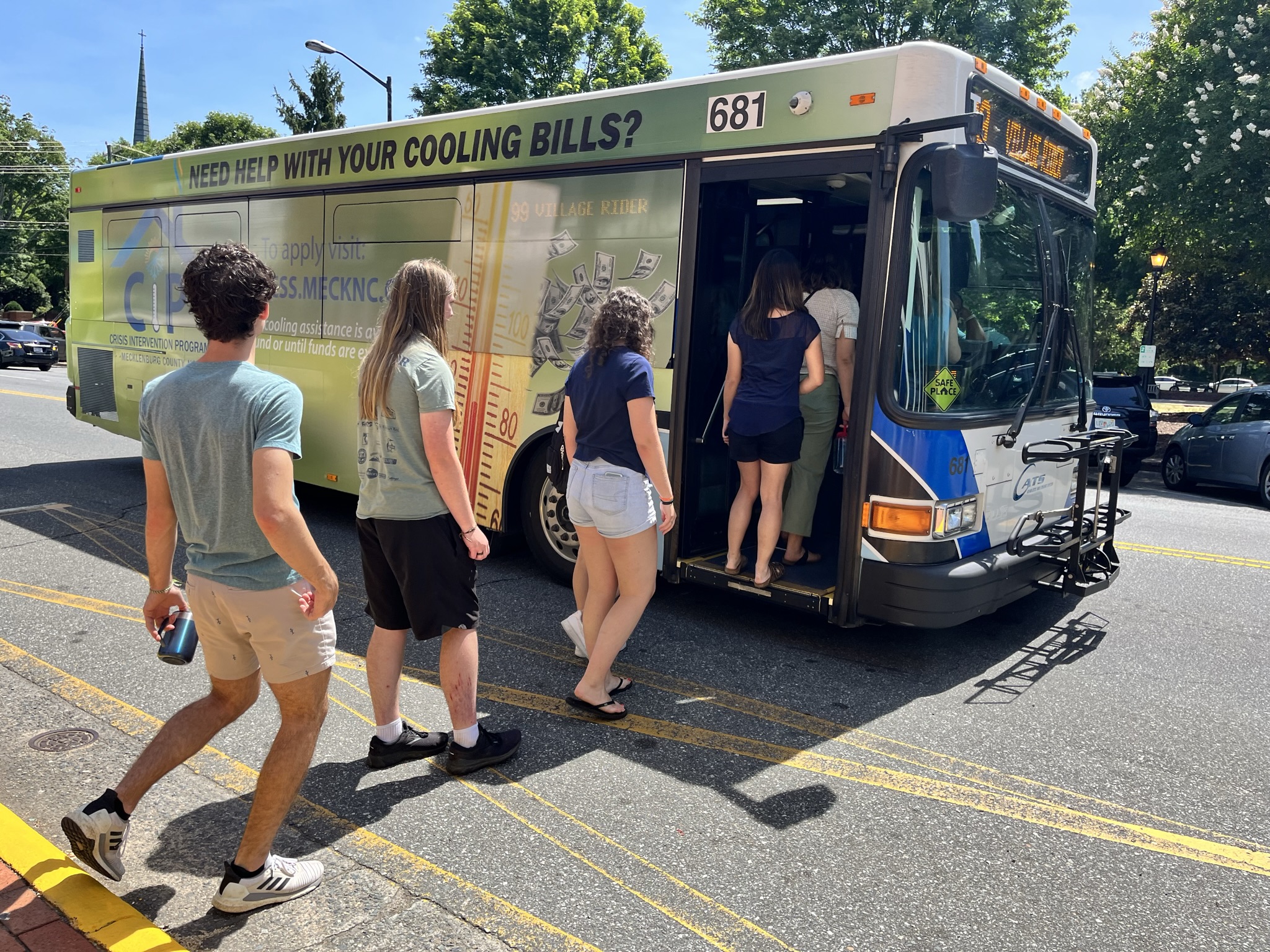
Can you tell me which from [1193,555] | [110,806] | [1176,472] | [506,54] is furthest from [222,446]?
[506,54]

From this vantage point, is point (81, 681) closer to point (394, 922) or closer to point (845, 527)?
point (394, 922)

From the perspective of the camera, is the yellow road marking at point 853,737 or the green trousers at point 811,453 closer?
the yellow road marking at point 853,737

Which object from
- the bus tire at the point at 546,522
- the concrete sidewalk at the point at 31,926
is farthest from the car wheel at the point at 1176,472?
the concrete sidewalk at the point at 31,926

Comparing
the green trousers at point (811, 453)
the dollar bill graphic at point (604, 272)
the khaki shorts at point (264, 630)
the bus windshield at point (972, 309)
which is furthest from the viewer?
the dollar bill graphic at point (604, 272)

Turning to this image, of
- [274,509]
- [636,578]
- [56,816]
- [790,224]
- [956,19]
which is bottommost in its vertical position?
[56,816]

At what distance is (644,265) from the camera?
5.73 metres

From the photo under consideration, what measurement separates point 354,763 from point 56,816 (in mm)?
1024

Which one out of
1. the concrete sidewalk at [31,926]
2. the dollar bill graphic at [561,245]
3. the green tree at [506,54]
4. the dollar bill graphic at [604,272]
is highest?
the green tree at [506,54]

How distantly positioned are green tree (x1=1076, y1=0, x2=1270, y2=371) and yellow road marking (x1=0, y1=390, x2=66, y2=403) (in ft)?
66.5

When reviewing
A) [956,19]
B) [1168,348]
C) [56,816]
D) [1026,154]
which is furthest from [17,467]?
[1168,348]

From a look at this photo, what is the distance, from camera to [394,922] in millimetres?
2889

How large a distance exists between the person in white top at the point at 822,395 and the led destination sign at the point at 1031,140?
3.67 feet

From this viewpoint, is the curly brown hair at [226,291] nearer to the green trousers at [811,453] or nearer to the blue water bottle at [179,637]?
the blue water bottle at [179,637]

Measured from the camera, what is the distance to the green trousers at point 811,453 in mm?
5711
